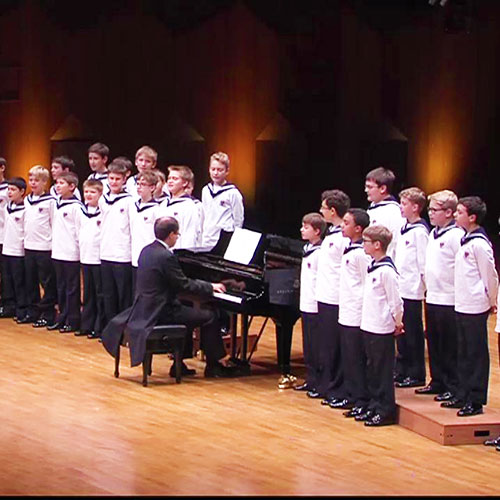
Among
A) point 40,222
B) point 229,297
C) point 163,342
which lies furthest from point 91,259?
point 229,297

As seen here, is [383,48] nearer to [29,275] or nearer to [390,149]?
[390,149]

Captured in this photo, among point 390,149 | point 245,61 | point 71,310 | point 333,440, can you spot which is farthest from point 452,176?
point 333,440

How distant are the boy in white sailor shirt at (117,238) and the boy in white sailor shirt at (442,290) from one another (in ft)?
9.16

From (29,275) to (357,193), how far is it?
3433mm

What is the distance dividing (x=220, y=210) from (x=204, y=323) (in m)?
1.82

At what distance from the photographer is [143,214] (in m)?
9.62

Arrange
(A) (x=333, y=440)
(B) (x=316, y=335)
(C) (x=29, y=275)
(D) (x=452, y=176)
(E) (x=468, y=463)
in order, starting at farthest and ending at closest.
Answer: (D) (x=452, y=176) < (C) (x=29, y=275) < (B) (x=316, y=335) < (A) (x=333, y=440) < (E) (x=468, y=463)

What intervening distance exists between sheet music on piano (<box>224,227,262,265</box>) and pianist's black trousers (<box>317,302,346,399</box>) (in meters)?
0.71

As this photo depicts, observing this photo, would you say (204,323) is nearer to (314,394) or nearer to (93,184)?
(314,394)

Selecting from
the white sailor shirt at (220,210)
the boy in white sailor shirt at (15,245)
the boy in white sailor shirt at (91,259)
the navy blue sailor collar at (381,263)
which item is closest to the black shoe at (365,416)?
the navy blue sailor collar at (381,263)

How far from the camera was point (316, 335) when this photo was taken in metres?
8.08

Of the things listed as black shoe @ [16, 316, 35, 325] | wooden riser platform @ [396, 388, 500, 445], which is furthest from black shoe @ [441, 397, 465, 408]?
black shoe @ [16, 316, 35, 325]

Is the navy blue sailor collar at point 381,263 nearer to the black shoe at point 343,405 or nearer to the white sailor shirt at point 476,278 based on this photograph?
the white sailor shirt at point 476,278

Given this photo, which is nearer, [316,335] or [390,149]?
[316,335]
